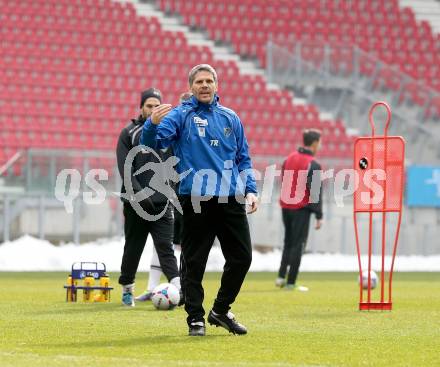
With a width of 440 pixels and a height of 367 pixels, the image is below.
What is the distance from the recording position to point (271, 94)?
98.3 ft

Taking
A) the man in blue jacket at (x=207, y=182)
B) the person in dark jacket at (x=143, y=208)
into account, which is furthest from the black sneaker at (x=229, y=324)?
the person in dark jacket at (x=143, y=208)

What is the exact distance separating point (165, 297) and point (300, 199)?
456 cm

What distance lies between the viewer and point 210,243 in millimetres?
8789

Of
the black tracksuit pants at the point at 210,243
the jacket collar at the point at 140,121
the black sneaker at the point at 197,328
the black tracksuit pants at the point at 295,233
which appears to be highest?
the jacket collar at the point at 140,121

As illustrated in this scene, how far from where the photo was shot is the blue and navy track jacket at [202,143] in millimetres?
8547

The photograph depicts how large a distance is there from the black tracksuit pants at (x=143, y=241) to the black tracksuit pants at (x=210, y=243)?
2.93m

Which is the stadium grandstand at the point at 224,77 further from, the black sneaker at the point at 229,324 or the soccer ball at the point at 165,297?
the black sneaker at the point at 229,324

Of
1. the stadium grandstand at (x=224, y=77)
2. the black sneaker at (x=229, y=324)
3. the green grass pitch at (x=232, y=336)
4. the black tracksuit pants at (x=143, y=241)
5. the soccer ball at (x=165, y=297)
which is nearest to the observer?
the green grass pitch at (x=232, y=336)

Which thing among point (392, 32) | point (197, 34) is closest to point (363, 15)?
point (392, 32)

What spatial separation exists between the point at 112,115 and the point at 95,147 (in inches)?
62.2

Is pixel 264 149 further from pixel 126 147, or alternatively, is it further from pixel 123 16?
pixel 126 147

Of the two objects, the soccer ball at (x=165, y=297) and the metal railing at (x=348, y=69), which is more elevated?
the metal railing at (x=348, y=69)

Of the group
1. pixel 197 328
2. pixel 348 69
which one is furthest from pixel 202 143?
pixel 348 69

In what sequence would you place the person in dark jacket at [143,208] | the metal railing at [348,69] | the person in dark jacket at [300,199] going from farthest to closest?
the metal railing at [348,69], the person in dark jacket at [300,199], the person in dark jacket at [143,208]
